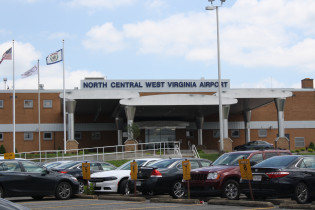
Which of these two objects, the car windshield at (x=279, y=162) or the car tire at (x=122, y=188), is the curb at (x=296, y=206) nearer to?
the car windshield at (x=279, y=162)

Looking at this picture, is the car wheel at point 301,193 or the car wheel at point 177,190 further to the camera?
the car wheel at point 177,190

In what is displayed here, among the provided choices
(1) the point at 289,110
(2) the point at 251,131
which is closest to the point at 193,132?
(2) the point at 251,131

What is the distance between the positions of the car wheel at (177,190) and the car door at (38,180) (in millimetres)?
3962

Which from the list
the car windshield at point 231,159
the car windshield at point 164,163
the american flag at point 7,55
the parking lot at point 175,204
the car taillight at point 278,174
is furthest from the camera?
the american flag at point 7,55

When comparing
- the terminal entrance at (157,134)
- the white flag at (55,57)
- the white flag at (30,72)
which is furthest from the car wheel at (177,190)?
the terminal entrance at (157,134)

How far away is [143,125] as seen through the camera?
169 ft

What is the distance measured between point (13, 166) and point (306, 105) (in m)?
48.5

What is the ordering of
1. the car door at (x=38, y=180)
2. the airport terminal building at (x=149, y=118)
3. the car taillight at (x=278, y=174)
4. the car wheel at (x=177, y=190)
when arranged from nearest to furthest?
the car taillight at (x=278, y=174) < the car door at (x=38, y=180) < the car wheel at (x=177, y=190) < the airport terminal building at (x=149, y=118)

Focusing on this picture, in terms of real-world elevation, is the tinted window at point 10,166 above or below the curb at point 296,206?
above

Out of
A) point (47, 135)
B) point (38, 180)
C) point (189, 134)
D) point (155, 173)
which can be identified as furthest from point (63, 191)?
point (189, 134)

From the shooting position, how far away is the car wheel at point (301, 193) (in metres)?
13.8

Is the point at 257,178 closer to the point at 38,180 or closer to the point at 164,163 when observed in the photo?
the point at 164,163

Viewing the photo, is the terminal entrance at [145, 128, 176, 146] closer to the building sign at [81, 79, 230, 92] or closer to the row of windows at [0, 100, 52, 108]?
the building sign at [81, 79, 230, 92]

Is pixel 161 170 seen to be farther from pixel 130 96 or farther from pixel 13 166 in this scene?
pixel 130 96
